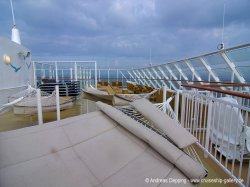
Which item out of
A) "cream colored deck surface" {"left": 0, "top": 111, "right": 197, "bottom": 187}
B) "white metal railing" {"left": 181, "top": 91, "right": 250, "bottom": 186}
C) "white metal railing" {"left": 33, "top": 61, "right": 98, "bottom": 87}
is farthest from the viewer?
"white metal railing" {"left": 33, "top": 61, "right": 98, "bottom": 87}

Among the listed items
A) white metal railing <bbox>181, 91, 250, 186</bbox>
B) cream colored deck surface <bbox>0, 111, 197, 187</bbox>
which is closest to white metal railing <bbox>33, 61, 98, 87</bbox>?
white metal railing <bbox>181, 91, 250, 186</bbox>

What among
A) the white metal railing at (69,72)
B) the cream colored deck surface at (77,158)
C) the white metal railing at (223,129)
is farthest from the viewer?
the white metal railing at (69,72)

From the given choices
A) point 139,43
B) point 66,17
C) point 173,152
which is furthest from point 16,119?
point 139,43

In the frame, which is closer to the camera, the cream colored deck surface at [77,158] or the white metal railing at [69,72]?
the cream colored deck surface at [77,158]

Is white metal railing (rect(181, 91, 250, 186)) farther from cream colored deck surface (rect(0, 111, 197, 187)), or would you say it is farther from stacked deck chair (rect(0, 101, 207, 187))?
cream colored deck surface (rect(0, 111, 197, 187))

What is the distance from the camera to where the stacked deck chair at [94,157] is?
3.30 feet

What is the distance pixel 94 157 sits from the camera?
3.83 feet

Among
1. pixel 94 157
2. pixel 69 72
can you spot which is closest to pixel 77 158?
pixel 94 157

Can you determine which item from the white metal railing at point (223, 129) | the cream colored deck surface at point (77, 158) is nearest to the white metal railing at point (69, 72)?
the white metal railing at point (223, 129)

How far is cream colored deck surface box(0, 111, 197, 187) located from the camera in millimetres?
999

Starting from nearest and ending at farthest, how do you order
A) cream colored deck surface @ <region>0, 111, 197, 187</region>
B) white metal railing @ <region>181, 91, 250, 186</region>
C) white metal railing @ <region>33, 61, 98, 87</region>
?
cream colored deck surface @ <region>0, 111, 197, 187</region>
white metal railing @ <region>181, 91, 250, 186</region>
white metal railing @ <region>33, 61, 98, 87</region>

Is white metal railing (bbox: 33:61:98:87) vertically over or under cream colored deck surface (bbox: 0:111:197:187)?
over

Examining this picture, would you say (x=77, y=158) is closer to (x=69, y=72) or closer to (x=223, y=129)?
(x=223, y=129)

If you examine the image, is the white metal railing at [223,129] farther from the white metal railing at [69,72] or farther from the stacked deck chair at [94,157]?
the white metal railing at [69,72]
